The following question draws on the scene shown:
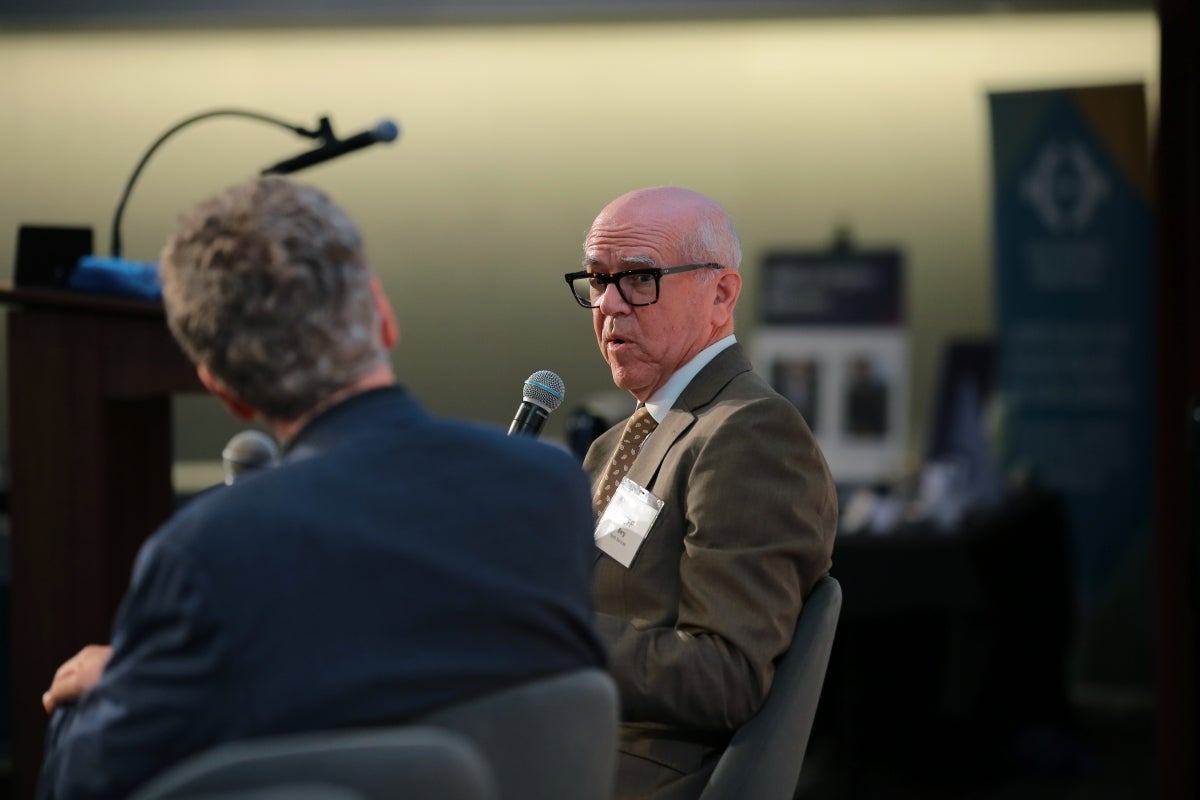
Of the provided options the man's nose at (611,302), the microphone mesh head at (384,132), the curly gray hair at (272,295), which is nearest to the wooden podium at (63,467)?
the microphone mesh head at (384,132)

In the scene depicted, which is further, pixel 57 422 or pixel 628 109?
pixel 628 109

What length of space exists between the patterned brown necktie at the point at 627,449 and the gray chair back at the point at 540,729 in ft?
2.43

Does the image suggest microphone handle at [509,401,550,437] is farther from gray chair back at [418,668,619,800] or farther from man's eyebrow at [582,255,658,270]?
gray chair back at [418,668,619,800]

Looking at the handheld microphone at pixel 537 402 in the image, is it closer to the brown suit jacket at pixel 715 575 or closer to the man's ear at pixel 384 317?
the brown suit jacket at pixel 715 575

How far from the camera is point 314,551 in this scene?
3.54 ft

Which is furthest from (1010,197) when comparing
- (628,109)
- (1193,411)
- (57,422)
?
(57,422)

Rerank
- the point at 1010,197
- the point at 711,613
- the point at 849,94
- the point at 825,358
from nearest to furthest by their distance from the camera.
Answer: the point at 711,613 → the point at 1010,197 → the point at 825,358 → the point at 849,94

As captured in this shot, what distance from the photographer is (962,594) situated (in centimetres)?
431

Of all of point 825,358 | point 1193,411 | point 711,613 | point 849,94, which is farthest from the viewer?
point 849,94

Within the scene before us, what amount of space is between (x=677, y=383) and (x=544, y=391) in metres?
0.24

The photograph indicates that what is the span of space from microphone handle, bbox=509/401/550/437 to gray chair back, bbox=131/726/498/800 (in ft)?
2.38

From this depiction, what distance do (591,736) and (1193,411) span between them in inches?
98.4

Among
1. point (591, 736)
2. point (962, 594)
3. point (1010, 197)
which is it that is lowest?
point (962, 594)

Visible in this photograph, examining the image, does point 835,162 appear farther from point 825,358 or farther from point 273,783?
point 273,783
